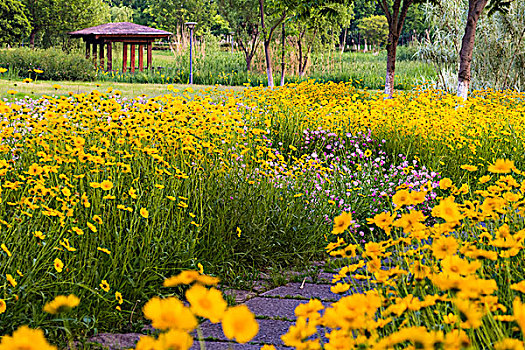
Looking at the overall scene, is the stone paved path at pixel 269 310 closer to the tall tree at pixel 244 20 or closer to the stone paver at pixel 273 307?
the stone paver at pixel 273 307

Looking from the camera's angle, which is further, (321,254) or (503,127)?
(503,127)

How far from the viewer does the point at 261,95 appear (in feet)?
24.2

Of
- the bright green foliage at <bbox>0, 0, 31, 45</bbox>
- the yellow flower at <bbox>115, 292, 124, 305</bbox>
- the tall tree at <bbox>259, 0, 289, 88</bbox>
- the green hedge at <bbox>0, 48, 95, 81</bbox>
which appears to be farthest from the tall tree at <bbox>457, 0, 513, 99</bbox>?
the bright green foliage at <bbox>0, 0, 31, 45</bbox>

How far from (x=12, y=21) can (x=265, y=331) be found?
33.0 metres

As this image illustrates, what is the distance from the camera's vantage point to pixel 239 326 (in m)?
0.97

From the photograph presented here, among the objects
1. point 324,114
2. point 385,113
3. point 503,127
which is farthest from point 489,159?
point 324,114

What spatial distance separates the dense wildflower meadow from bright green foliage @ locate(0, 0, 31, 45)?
2938 centimetres

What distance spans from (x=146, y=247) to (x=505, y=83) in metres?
12.7

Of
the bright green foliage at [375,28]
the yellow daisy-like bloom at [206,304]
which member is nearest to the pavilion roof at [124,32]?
the yellow daisy-like bloom at [206,304]

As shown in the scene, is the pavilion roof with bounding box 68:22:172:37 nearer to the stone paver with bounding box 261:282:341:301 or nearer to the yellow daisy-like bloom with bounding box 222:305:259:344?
the stone paver with bounding box 261:282:341:301

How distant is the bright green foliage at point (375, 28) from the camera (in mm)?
57656

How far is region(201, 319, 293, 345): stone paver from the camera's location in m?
2.70

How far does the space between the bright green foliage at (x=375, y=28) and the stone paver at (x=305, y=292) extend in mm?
56802

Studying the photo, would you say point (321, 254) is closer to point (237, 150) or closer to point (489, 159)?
point (237, 150)
